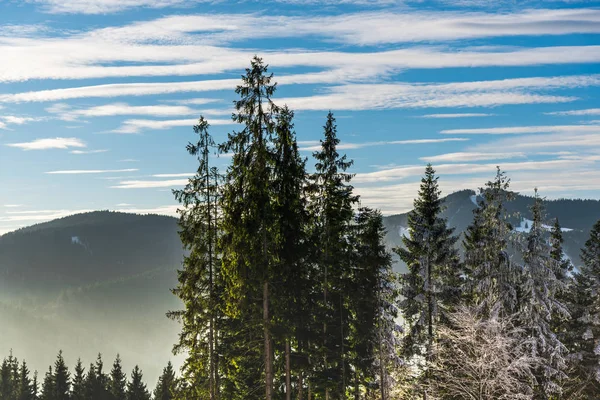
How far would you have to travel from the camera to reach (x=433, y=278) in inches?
1372

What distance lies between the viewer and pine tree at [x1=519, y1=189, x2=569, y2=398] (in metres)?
33.2

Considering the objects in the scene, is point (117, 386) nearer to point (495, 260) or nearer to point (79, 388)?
point (79, 388)

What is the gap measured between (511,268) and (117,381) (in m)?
68.2

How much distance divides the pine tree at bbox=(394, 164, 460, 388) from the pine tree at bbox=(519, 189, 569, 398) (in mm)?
3558

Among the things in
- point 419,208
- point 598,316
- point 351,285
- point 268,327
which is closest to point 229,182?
point 268,327

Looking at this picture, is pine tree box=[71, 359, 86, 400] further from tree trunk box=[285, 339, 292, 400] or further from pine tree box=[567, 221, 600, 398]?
pine tree box=[567, 221, 600, 398]

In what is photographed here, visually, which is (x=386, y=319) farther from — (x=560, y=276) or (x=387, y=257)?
(x=560, y=276)

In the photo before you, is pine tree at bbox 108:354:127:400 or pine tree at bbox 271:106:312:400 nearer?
pine tree at bbox 271:106:312:400

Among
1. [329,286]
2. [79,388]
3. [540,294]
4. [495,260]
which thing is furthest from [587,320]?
[79,388]

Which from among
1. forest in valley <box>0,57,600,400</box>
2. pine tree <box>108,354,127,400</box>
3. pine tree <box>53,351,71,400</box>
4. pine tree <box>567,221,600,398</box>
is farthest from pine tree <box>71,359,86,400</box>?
pine tree <box>567,221,600,398</box>

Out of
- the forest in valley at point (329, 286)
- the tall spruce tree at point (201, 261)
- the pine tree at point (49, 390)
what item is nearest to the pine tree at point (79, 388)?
the pine tree at point (49, 390)

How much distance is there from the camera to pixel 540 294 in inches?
1318

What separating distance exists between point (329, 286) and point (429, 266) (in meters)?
5.69

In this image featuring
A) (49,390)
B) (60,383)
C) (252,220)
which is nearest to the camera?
(252,220)
